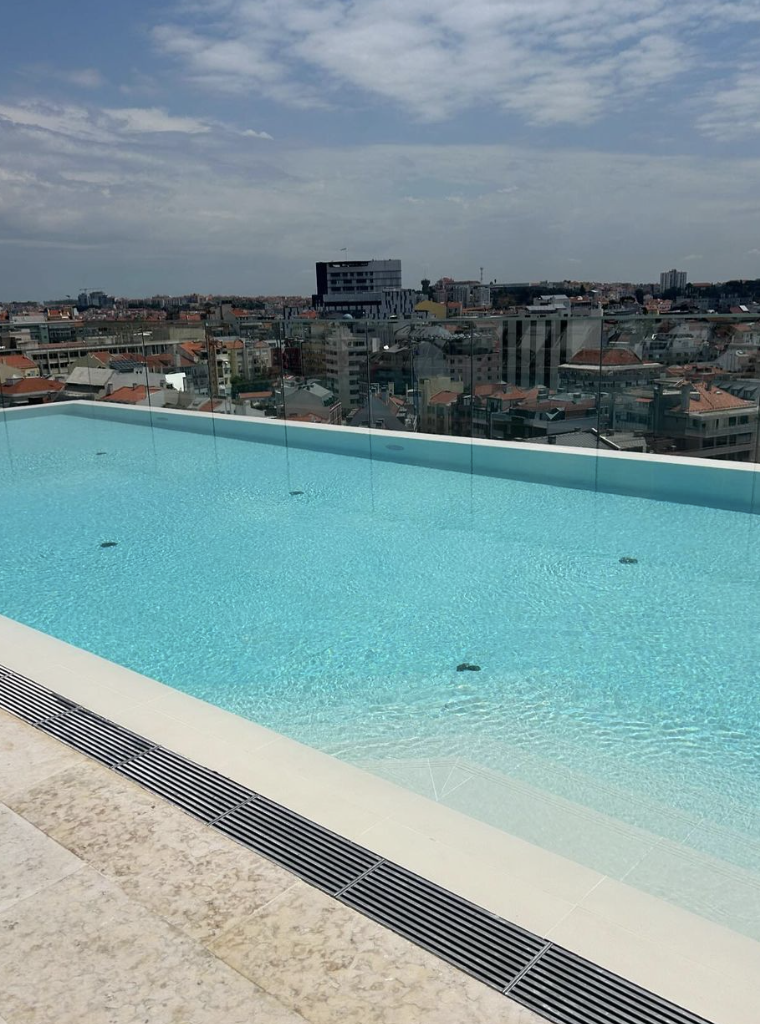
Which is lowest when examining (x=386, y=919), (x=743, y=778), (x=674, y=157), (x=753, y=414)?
(x=743, y=778)

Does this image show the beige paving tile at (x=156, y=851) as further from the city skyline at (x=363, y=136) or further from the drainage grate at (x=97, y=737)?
the city skyline at (x=363, y=136)

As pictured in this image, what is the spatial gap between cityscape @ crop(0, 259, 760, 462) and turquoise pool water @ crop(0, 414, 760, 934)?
781 millimetres

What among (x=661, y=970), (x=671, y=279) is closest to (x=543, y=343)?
(x=661, y=970)

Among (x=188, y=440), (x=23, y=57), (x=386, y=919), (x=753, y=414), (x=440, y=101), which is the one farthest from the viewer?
(x=440, y=101)

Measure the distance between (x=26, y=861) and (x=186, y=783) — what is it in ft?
1.62

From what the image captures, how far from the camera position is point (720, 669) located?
343 cm

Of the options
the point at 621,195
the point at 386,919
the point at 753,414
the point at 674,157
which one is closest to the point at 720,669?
the point at 386,919

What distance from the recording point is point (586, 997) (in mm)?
1569

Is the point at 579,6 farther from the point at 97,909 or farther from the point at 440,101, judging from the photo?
the point at 97,909

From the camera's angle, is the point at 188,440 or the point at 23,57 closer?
the point at 188,440

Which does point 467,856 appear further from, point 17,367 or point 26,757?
point 17,367

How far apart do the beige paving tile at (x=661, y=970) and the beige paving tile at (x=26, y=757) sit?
1546 mm

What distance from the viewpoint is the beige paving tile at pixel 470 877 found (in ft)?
6.00

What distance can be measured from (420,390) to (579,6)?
9263mm
